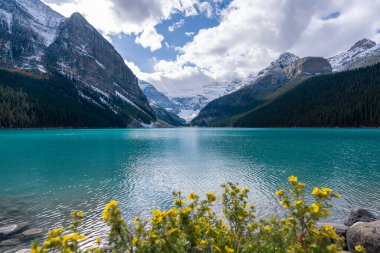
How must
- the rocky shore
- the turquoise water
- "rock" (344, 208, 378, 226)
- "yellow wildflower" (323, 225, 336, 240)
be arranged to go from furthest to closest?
1. the turquoise water
2. "rock" (344, 208, 378, 226)
3. the rocky shore
4. "yellow wildflower" (323, 225, 336, 240)

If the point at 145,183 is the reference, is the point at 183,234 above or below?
above

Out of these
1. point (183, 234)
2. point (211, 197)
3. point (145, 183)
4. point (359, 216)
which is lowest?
point (145, 183)

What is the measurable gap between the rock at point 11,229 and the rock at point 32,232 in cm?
65

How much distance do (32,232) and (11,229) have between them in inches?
57.9

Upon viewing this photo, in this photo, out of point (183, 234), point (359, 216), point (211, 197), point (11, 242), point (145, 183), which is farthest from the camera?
point (145, 183)

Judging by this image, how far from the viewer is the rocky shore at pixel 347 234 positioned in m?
10.8

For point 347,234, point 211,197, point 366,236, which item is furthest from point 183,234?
point 347,234

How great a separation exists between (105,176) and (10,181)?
1045 centimetres

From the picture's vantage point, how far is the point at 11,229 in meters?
15.2

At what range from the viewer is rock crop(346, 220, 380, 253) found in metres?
10.6

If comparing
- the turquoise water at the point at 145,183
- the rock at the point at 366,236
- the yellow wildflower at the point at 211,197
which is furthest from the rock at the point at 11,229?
the rock at the point at 366,236

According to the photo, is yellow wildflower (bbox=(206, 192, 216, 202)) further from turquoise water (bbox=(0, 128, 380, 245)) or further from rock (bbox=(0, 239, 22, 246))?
rock (bbox=(0, 239, 22, 246))

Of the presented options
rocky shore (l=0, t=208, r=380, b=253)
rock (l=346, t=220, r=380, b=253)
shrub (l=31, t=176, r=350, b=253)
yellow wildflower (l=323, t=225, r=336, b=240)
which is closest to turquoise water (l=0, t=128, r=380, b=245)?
rocky shore (l=0, t=208, r=380, b=253)

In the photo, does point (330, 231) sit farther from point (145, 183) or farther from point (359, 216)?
point (145, 183)
